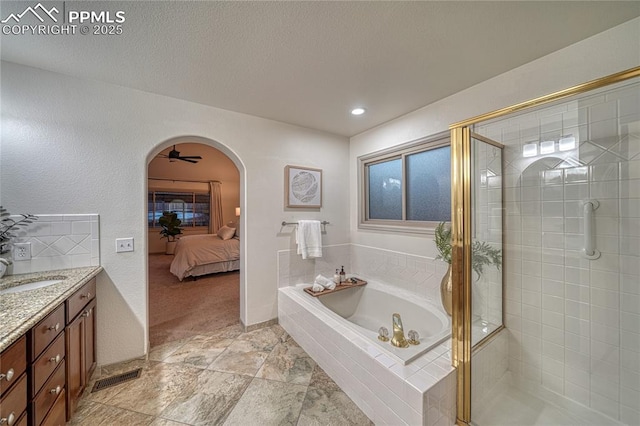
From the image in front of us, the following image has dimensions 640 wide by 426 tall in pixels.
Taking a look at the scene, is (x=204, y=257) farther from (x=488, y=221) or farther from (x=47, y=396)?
(x=488, y=221)

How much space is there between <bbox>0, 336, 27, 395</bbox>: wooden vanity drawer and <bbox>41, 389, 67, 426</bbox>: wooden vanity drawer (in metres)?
0.42

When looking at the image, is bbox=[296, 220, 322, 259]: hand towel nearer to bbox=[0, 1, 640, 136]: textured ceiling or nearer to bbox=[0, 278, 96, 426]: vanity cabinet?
bbox=[0, 1, 640, 136]: textured ceiling

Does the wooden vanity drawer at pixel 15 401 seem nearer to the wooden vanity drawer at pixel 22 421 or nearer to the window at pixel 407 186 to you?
the wooden vanity drawer at pixel 22 421

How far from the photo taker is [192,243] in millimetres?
4633

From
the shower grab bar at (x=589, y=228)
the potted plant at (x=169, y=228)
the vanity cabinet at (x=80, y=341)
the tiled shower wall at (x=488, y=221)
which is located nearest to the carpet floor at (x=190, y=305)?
the vanity cabinet at (x=80, y=341)

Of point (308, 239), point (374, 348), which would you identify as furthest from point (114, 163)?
point (374, 348)

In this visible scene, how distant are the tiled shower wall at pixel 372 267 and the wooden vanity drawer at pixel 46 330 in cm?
174

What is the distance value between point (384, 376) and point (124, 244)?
2.20 m

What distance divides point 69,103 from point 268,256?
2065 millimetres

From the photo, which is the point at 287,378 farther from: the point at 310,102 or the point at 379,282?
the point at 310,102

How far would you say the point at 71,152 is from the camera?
181 centimetres

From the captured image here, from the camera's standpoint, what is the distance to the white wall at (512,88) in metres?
1.39

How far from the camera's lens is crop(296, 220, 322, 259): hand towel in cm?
279

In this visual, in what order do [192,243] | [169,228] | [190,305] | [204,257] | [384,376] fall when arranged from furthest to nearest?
[169,228]
[192,243]
[204,257]
[190,305]
[384,376]
